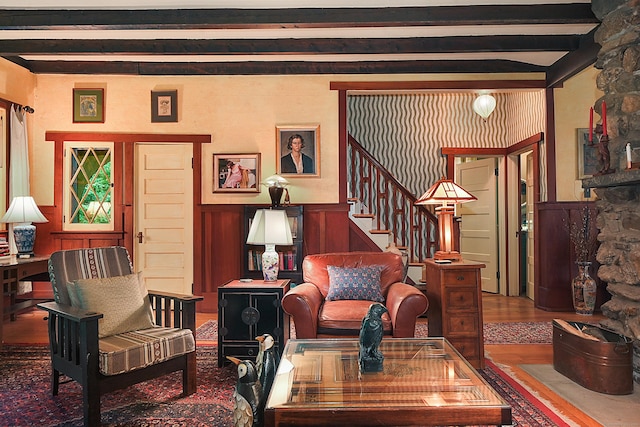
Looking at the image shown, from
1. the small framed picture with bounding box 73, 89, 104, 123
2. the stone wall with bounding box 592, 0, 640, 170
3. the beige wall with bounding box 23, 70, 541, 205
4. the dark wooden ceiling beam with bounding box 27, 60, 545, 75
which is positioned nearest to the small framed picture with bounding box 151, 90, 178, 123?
the beige wall with bounding box 23, 70, 541, 205

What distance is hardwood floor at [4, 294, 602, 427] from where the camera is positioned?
2.97 metres

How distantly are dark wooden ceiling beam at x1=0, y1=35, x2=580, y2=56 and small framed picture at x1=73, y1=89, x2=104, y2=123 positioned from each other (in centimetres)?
75

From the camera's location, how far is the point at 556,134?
227 inches

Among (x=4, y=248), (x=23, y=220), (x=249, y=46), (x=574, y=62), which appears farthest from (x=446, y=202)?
(x=4, y=248)

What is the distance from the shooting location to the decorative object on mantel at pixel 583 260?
541 centimetres

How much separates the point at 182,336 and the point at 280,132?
3301 millimetres

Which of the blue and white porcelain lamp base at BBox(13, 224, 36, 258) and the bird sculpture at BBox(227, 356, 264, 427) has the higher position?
the blue and white porcelain lamp base at BBox(13, 224, 36, 258)

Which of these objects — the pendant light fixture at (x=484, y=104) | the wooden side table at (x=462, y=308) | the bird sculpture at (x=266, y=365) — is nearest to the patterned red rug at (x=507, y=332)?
the wooden side table at (x=462, y=308)

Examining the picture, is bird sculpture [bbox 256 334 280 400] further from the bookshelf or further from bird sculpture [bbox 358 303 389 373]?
the bookshelf

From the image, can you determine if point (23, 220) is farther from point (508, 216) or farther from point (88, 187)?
point (508, 216)

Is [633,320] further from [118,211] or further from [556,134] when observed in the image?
[118,211]

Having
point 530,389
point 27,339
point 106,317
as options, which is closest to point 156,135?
point 27,339

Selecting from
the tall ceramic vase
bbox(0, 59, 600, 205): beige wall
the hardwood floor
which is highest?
bbox(0, 59, 600, 205): beige wall

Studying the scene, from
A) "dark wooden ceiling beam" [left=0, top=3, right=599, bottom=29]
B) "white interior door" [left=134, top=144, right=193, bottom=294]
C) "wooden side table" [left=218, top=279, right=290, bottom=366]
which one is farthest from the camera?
"white interior door" [left=134, top=144, right=193, bottom=294]
